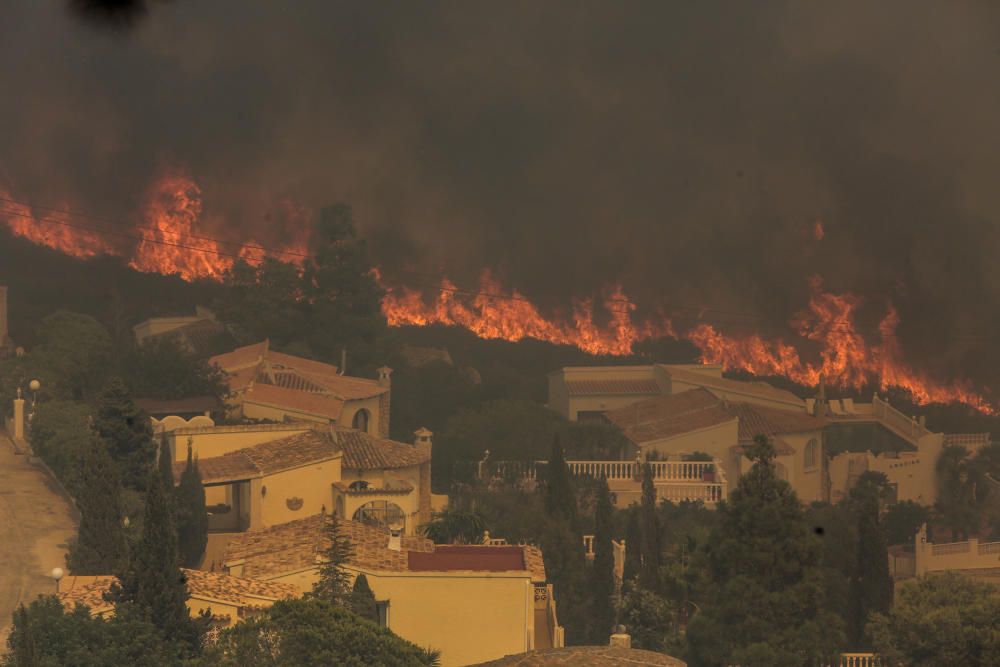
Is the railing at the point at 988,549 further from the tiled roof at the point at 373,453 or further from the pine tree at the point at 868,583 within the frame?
the tiled roof at the point at 373,453

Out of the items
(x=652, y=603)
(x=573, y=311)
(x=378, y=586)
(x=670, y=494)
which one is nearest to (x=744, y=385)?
(x=670, y=494)

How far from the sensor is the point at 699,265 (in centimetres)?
9769

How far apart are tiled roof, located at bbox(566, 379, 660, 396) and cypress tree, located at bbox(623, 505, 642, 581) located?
22057 millimetres

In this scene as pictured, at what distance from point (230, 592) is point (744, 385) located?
122 ft

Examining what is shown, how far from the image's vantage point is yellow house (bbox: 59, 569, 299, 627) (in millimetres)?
39500

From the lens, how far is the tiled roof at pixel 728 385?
238ft

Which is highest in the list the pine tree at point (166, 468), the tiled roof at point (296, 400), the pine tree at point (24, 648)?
the tiled roof at point (296, 400)

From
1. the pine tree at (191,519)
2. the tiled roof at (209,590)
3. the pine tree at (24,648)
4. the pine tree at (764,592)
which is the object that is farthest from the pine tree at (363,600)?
the pine tree at (191,519)

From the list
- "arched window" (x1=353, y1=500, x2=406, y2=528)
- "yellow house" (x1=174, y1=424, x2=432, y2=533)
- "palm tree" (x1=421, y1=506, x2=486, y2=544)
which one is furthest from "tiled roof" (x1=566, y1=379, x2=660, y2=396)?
"arched window" (x1=353, y1=500, x2=406, y2=528)

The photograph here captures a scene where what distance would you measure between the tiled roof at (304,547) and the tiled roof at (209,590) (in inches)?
41.7

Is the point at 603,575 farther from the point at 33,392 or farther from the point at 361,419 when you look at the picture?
the point at 33,392

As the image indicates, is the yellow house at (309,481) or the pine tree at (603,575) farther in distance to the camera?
the yellow house at (309,481)

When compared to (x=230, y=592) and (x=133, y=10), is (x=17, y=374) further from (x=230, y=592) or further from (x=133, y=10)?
(x=133, y=10)

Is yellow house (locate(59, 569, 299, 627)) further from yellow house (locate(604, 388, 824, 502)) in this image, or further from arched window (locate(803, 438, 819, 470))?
arched window (locate(803, 438, 819, 470))
